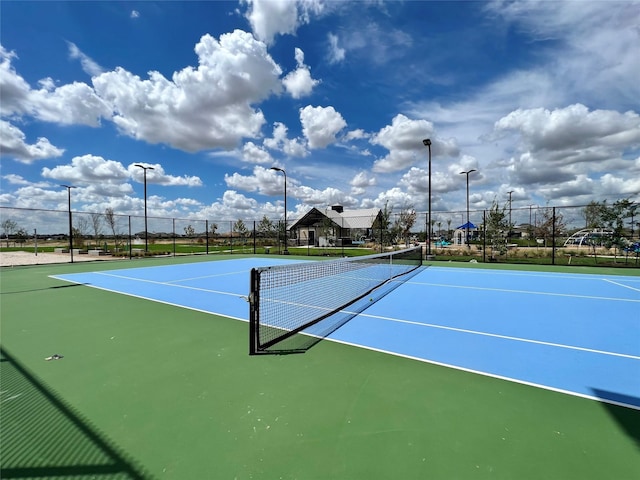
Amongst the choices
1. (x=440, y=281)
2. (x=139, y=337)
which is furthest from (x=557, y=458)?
(x=440, y=281)

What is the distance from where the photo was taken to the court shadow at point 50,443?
7.12ft

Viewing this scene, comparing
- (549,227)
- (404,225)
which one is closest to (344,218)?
(404,225)

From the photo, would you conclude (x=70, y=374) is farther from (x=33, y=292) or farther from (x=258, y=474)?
(x=33, y=292)

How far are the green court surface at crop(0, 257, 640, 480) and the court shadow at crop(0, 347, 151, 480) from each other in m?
0.01

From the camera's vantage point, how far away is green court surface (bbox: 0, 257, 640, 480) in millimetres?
2199

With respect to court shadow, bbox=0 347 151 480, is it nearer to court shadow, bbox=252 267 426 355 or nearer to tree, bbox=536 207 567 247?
court shadow, bbox=252 267 426 355

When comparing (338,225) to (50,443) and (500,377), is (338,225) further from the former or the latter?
(50,443)


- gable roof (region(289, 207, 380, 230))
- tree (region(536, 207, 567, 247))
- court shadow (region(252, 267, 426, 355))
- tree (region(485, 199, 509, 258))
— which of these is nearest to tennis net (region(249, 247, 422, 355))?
court shadow (region(252, 267, 426, 355))

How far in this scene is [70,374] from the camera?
3.65 meters

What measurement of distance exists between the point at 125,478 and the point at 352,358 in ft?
8.82

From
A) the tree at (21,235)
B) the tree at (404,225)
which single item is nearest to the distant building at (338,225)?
the tree at (404,225)

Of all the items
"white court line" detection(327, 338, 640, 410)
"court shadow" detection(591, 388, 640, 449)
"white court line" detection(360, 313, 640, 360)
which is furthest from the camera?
"white court line" detection(360, 313, 640, 360)

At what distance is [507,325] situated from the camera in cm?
554

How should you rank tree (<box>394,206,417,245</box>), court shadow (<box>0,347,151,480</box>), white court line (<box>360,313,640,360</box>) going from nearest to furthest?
court shadow (<box>0,347,151,480</box>) → white court line (<box>360,313,640,360</box>) → tree (<box>394,206,417,245</box>)
